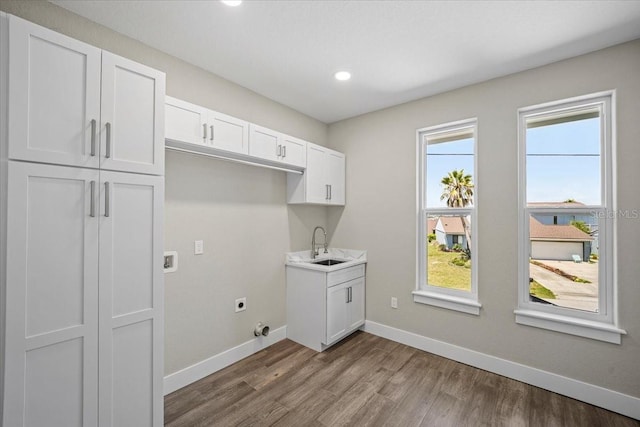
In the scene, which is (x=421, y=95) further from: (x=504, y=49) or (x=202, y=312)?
(x=202, y=312)

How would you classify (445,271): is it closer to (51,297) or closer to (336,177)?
(336,177)

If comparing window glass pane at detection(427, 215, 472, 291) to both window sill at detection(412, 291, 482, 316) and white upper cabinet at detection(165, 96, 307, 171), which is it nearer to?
window sill at detection(412, 291, 482, 316)

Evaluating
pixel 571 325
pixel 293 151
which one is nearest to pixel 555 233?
pixel 571 325

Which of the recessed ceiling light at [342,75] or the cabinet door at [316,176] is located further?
the cabinet door at [316,176]

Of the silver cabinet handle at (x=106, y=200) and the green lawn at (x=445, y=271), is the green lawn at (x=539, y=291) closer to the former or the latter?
the green lawn at (x=445, y=271)

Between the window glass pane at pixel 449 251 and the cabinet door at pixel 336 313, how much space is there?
0.98 m

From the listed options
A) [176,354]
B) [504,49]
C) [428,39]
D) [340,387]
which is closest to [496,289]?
[340,387]

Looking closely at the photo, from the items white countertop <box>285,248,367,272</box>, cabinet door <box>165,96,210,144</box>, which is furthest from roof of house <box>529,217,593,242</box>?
cabinet door <box>165,96,210,144</box>

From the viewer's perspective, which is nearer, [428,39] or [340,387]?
[428,39]

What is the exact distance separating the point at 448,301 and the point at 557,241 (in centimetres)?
109

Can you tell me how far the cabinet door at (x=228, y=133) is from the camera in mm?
2396

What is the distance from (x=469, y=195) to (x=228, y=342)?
2.84m

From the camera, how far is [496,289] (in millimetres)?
2684

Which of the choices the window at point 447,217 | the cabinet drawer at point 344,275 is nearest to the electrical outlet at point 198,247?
the cabinet drawer at point 344,275
